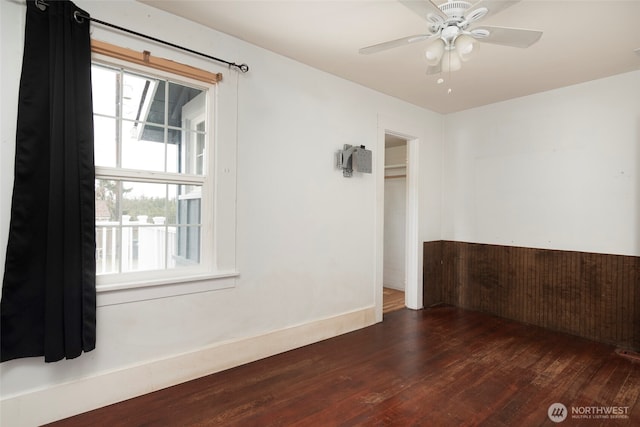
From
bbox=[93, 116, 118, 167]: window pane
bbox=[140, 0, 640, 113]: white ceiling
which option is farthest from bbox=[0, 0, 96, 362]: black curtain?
bbox=[140, 0, 640, 113]: white ceiling

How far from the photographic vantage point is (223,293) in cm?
265

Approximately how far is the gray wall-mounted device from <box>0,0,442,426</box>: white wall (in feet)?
0.29

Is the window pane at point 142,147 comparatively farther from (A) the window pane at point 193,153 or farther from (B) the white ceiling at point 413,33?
(B) the white ceiling at point 413,33

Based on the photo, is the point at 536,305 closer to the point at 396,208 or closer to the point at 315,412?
the point at 396,208

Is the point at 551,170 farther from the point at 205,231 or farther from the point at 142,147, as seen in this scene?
the point at 142,147

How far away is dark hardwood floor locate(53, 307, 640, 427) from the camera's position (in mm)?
2055

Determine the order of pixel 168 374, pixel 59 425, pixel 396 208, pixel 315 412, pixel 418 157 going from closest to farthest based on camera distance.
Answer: pixel 59 425
pixel 315 412
pixel 168 374
pixel 418 157
pixel 396 208

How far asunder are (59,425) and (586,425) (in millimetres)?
3194

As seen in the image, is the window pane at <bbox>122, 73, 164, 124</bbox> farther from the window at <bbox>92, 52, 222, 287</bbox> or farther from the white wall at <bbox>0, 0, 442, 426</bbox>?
the white wall at <bbox>0, 0, 442, 426</bbox>

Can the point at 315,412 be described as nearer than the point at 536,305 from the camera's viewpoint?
Yes

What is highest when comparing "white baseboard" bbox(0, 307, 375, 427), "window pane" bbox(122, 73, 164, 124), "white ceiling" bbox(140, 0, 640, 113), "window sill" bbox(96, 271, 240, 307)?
A: "white ceiling" bbox(140, 0, 640, 113)

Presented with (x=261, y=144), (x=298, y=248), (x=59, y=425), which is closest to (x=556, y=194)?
(x=298, y=248)

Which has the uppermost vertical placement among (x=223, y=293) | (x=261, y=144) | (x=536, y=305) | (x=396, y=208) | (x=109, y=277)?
(x=261, y=144)

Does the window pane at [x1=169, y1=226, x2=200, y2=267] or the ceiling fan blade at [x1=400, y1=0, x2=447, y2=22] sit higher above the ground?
the ceiling fan blade at [x1=400, y1=0, x2=447, y2=22]
